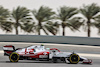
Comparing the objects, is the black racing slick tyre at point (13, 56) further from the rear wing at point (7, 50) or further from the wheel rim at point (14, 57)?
the rear wing at point (7, 50)

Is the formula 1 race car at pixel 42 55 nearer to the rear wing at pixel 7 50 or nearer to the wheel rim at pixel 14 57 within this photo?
the wheel rim at pixel 14 57

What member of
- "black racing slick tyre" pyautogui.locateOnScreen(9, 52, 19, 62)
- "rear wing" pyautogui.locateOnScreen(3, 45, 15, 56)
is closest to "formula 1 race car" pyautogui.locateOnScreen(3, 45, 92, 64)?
"black racing slick tyre" pyautogui.locateOnScreen(9, 52, 19, 62)

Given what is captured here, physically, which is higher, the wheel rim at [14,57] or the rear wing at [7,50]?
the rear wing at [7,50]

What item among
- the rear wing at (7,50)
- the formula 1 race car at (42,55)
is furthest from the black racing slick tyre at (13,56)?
the rear wing at (7,50)

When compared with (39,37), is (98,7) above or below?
above

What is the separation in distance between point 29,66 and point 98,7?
24.5 metres

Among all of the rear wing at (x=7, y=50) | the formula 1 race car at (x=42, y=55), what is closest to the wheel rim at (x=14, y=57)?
the formula 1 race car at (x=42, y=55)

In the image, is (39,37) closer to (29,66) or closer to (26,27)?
(26,27)

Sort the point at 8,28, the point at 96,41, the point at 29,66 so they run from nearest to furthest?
1. the point at 29,66
2. the point at 96,41
3. the point at 8,28

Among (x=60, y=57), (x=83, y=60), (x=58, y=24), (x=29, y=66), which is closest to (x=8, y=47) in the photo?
(x=29, y=66)

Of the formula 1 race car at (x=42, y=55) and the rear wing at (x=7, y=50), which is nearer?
the formula 1 race car at (x=42, y=55)

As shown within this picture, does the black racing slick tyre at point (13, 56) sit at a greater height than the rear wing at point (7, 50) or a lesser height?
lesser

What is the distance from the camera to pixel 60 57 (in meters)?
16.1

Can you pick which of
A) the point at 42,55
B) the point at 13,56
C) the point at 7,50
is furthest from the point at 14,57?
the point at 42,55
